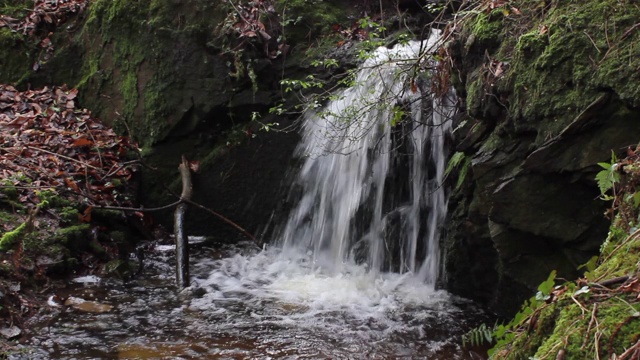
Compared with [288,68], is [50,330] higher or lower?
lower

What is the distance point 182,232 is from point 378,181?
6.66 feet

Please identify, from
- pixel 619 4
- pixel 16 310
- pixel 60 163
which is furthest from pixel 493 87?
pixel 60 163

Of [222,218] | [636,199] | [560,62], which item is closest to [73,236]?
[222,218]

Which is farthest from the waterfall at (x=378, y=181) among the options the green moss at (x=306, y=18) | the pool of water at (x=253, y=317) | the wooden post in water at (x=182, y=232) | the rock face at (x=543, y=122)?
the wooden post in water at (x=182, y=232)

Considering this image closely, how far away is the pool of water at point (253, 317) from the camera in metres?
3.95

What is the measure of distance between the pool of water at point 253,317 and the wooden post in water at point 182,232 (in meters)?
0.14

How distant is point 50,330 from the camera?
407cm

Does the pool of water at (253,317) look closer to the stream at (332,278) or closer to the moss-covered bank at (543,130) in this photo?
the stream at (332,278)

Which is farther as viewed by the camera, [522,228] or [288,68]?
[288,68]

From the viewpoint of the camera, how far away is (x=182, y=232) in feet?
18.4

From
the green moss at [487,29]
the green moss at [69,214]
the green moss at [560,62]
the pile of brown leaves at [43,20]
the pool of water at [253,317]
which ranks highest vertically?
the pile of brown leaves at [43,20]

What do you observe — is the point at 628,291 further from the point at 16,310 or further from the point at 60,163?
the point at 60,163

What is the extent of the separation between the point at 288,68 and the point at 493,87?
319cm

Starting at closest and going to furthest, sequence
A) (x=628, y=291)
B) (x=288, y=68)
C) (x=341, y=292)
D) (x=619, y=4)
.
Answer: (x=628, y=291) → (x=619, y=4) → (x=341, y=292) → (x=288, y=68)
